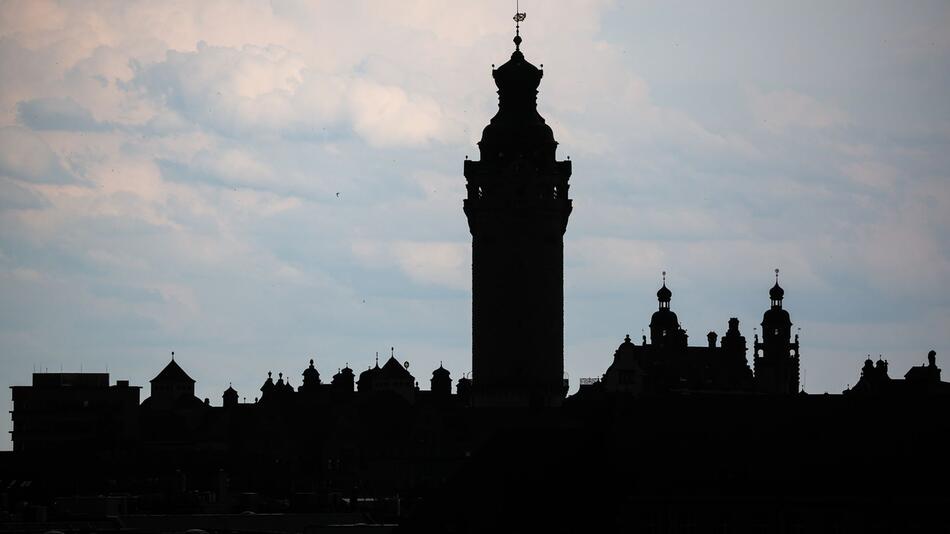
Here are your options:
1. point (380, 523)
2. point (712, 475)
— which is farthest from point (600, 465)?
point (380, 523)

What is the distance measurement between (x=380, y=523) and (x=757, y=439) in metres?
35.5

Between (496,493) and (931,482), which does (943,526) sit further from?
(496,493)

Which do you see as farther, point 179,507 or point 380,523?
point 179,507

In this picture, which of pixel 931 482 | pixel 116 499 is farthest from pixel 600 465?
pixel 116 499

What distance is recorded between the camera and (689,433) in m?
136

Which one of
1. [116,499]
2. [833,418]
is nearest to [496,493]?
[833,418]

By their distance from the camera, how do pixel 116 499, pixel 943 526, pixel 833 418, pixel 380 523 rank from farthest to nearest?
pixel 116 499
pixel 380 523
pixel 833 418
pixel 943 526

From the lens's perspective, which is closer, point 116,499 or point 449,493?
point 449,493

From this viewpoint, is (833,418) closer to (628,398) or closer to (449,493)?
(628,398)

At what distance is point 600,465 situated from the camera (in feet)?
433

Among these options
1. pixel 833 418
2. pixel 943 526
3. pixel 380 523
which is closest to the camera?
pixel 943 526

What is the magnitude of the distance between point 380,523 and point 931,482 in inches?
1687

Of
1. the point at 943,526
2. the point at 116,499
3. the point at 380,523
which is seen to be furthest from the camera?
the point at 116,499

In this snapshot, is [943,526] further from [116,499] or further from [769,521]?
[116,499]
